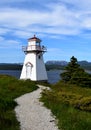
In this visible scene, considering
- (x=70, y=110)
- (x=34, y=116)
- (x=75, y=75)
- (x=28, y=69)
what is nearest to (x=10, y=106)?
(x=34, y=116)

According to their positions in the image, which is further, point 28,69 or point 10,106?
point 28,69

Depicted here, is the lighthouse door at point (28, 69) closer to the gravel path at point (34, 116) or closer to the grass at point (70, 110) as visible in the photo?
the grass at point (70, 110)

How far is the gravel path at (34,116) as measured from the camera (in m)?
14.4

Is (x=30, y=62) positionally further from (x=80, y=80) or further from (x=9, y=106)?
(x=9, y=106)

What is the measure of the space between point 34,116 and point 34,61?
2765 cm

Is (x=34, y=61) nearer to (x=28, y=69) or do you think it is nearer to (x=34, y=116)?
(x=28, y=69)

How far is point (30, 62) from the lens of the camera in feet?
145

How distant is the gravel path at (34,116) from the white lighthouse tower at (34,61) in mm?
22304

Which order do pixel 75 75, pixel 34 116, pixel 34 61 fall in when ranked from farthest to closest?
1. pixel 34 61
2. pixel 75 75
3. pixel 34 116

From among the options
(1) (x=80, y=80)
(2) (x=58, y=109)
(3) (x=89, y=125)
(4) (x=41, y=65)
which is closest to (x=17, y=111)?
(2) (x=58, y=109)

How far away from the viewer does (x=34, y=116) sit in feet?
54.9

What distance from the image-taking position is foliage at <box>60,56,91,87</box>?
40781mm

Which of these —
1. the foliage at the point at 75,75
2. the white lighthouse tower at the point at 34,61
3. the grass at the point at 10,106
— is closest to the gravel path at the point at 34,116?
the grass at the point at 10,106

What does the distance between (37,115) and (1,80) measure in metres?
18.4
